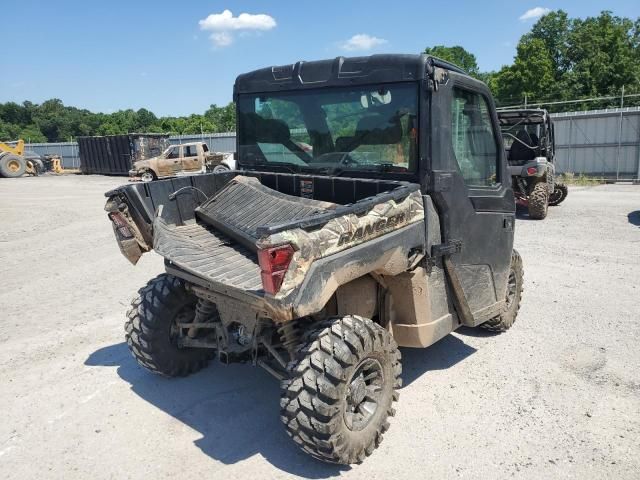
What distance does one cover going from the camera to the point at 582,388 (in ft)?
13.6

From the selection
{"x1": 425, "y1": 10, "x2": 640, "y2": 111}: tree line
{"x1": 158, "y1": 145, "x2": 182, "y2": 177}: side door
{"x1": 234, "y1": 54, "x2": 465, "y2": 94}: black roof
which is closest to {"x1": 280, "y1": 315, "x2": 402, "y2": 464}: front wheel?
{"x1": 234, "y1": 54, "x2": 465, "y2": 94}: black roof

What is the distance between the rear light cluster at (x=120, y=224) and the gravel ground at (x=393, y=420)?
124 cm

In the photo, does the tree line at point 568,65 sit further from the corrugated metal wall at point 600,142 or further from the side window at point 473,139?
the side window at point 473,139

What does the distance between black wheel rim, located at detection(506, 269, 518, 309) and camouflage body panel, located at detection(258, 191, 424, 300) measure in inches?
86.2

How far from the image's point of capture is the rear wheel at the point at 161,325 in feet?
13.5

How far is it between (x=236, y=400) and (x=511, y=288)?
2.94m

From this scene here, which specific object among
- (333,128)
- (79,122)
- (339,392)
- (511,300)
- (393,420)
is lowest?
(393,420)

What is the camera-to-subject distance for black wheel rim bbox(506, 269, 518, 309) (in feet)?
17.5

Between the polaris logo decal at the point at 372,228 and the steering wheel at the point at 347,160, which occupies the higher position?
the steering wheel at the point at 347,160

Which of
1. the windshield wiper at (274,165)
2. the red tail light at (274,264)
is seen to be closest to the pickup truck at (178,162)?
the windshield wiper at (274,165)

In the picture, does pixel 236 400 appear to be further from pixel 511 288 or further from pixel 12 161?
pixel 12 161

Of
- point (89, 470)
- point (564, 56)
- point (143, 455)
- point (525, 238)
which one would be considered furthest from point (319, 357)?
point (564, 56)

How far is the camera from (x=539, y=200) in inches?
467

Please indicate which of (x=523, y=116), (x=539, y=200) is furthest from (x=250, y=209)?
(x=523, y=116)
